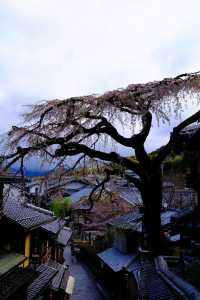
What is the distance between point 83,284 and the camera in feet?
100

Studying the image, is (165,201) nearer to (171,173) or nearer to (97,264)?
(171,173)

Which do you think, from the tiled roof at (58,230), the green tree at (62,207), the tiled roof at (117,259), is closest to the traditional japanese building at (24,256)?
the tiled roof at (58,230)

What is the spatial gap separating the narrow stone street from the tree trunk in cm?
1535

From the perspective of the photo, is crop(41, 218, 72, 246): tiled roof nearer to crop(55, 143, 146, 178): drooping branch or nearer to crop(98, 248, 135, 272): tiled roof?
crop(98, 248, 135, 272): tiled roof

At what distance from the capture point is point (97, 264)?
119 ft

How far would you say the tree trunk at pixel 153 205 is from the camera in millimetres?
12656

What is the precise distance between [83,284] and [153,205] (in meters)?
20.3

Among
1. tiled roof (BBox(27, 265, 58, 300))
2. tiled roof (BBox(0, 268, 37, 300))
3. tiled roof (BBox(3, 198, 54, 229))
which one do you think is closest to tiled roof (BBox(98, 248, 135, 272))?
tiled roof (BBox(27, 265, 58, 300))

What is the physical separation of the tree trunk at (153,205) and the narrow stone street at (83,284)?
15346mm

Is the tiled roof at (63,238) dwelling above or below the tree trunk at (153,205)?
below

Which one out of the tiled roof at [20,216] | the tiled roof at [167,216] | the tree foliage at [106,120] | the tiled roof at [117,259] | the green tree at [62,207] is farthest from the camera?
the green tree at [62,207]

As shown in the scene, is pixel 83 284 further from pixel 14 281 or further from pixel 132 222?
pixel 14 281

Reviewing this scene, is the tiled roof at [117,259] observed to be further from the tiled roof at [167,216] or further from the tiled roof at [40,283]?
the tiled roof at [40,283]

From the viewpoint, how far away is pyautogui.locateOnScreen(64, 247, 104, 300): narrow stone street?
26.7 metres
